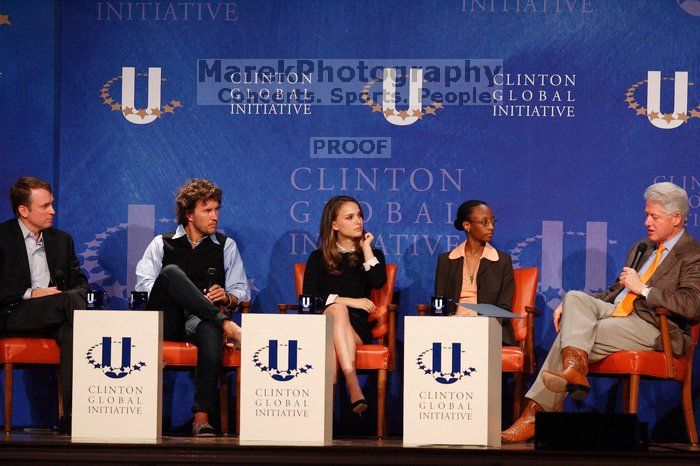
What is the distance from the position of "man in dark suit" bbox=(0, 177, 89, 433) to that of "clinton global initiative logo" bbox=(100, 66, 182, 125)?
2.69 feet

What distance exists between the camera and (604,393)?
19.4ft

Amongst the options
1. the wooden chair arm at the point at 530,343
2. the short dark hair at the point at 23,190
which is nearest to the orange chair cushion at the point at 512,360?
the wooden chair arm at the point at 530,343

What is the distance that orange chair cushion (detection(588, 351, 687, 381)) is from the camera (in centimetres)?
485

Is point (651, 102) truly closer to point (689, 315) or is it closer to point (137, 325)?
point (689, 315)

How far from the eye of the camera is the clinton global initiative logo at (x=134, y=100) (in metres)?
6.13

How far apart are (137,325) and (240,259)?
1437 mm

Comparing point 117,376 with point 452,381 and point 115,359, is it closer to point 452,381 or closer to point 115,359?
point 115,359

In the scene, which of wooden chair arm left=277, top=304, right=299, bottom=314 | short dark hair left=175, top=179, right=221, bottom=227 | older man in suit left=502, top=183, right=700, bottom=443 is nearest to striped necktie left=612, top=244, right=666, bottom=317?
older man in suit left=502, top=183, right=700, bottom=443

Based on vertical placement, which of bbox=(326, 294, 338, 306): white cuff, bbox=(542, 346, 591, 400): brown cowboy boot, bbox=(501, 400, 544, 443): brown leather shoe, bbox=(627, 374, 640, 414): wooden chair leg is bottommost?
bbox=(501, 400, 544, 443): brown leather shoe

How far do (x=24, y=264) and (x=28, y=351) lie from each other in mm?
549

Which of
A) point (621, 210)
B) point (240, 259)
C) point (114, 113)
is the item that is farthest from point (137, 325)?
point (621, 210)

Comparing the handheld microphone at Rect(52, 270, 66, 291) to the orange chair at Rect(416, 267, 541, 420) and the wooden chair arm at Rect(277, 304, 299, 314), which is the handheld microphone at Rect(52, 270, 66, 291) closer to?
the wooden chair arm at Rect(277, 304, 299, 314)

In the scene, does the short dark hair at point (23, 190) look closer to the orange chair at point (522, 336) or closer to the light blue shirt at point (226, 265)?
the light blue shirt at point (226, 265)

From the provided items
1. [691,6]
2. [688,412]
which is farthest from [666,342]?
[691,6]
